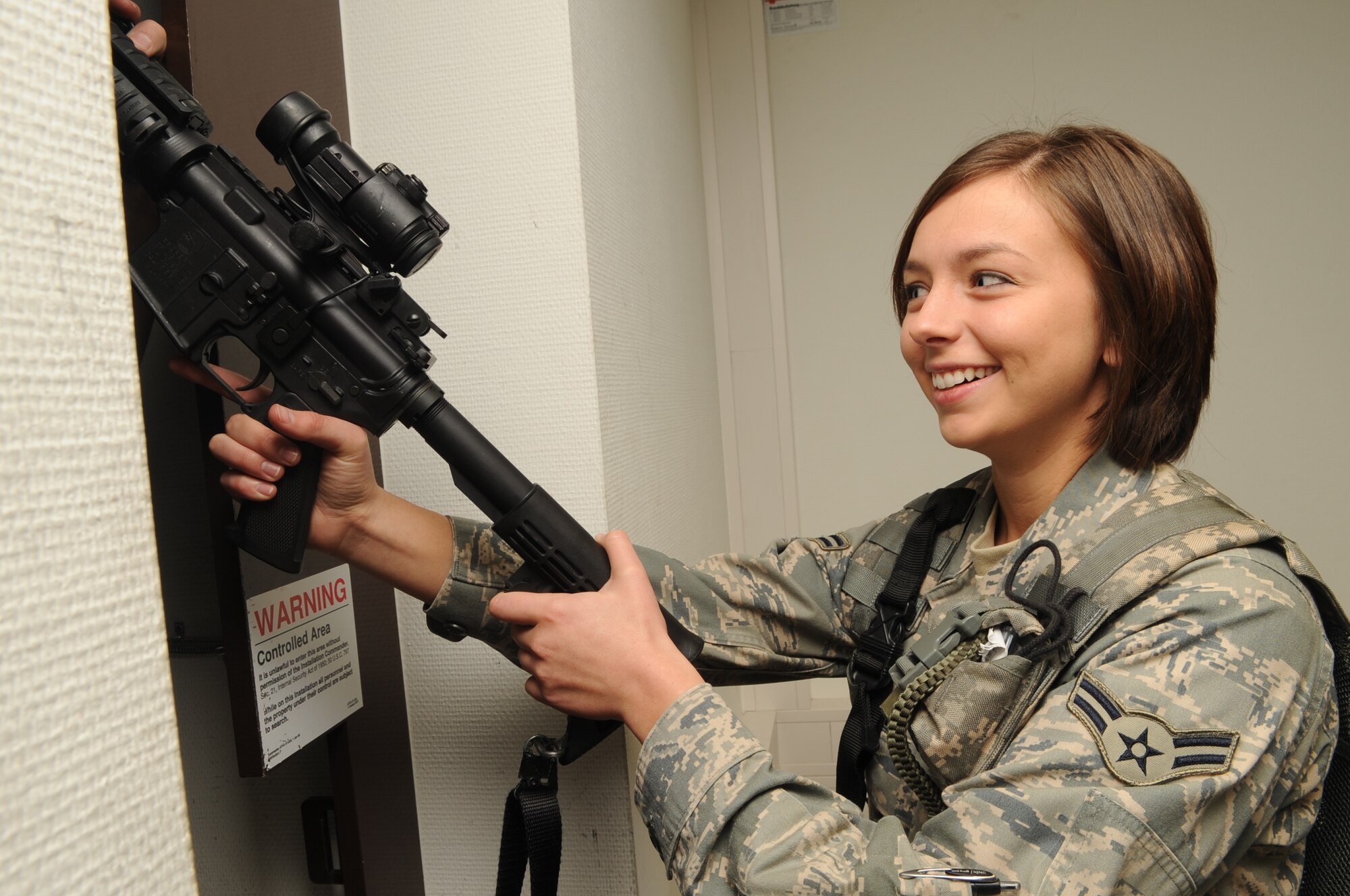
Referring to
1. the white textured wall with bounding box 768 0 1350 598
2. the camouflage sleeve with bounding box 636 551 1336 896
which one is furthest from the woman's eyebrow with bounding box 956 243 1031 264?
the white textured wall with bounding box 768 0 1350 598

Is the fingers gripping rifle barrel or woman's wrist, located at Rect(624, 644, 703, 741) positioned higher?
the fingers gripping rifle barrel

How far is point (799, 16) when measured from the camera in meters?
2.33

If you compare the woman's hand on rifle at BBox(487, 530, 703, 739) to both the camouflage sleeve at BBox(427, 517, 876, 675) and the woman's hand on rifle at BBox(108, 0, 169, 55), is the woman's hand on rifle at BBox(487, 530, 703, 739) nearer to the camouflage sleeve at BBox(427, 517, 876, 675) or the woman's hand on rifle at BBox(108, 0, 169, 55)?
the camouflage sleeve at BBox(427, 517, 876, 675)

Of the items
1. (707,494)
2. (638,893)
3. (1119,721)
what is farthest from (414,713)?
(707,494)

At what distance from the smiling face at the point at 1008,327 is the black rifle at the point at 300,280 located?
0.41 m

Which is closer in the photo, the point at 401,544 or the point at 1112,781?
the point at 1112,781

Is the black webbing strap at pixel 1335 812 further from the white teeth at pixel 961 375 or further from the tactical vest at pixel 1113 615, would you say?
the white teeth at pixel 961 375

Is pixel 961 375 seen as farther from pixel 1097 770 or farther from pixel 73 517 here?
pixel 73 517

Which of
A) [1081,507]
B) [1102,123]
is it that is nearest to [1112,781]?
[1081,507]

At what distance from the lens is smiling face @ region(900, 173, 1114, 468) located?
86 centimetres

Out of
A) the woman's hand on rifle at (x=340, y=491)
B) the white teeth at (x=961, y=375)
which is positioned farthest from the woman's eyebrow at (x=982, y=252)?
the woman's hand on rifle at (x=340, y=491)

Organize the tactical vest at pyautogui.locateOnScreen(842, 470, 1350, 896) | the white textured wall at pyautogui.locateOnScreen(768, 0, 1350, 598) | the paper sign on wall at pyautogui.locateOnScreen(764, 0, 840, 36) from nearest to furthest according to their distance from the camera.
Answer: the tactical vest at pyautogui.locateOnScreen(842, 470, 1350, 896) → the white textured wall at pyautogui.locateOnScreen(768, 0, 1350, 598) → the paper sign on wall at pyautogui.locateOnScreen(764, 0, 840, 36)

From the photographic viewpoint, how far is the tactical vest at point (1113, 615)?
2.48 feet

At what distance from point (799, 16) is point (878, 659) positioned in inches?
74.8
